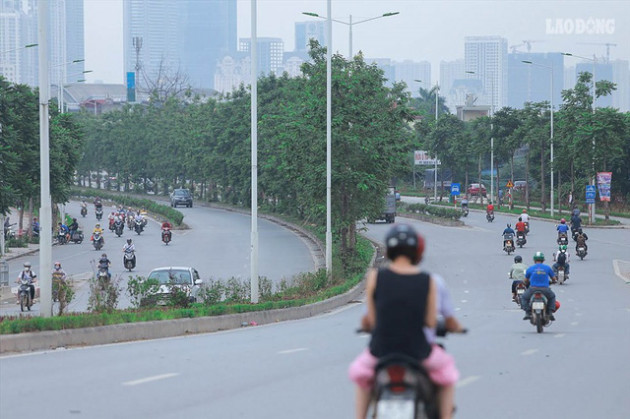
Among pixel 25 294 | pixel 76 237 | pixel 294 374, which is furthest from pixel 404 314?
→ pixel 76 237

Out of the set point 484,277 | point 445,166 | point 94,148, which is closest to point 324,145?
point 484,277

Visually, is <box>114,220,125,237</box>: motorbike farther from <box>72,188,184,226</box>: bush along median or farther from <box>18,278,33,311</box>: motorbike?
<box>18,278,33,311</box>: motorbike

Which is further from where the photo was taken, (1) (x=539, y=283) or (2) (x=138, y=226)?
(2) (x=138, y=226)

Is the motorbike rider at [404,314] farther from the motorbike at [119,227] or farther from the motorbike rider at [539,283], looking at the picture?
the motorbike at [119,227]

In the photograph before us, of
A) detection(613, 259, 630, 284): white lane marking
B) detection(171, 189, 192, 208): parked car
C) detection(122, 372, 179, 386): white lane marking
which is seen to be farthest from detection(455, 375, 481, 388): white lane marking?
detection(171, 189, 192, 208): parked car

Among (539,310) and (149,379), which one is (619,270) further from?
(149,379)

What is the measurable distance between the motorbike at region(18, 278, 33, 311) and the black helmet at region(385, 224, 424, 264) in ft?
92.0

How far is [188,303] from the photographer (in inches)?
1049

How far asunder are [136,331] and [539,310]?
7.28 meters

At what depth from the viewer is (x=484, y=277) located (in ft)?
151

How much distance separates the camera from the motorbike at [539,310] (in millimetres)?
21734

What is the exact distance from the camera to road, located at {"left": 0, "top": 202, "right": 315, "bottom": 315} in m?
48.4

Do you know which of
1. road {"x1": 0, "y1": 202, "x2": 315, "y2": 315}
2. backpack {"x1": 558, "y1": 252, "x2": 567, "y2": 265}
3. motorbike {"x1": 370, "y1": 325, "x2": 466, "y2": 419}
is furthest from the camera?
road {"x1": 0, "y1": 202, "x2": 315, "y2": 315}

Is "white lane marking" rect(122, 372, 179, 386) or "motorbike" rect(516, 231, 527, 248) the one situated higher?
"white lane marking" rect(122, 372, 179, 386)
